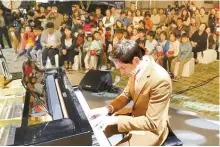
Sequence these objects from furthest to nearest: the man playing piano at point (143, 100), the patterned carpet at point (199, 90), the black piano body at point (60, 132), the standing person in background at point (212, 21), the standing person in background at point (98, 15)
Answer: the standing person in background at point (98, 15) < the standing person in background at point (212, 21) < the patterned carpet at point (199, 90) < the man playing piano at point (143, 100) < the black piano body at point (60, 132)

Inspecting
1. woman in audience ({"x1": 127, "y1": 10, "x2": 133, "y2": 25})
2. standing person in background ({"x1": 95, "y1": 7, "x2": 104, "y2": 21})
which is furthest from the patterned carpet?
standing person in background ({"x1": 95, "y1": 7, "x2": 104, "y2": 21})

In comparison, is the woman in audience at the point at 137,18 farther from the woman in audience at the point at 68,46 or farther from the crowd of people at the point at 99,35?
the woman in audience at the point at 68,46

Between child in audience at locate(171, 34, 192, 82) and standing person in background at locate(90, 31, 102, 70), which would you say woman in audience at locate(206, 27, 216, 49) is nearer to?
child in audience at locate(171, 34, 192, 82)

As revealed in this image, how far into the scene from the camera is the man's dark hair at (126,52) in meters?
1.92

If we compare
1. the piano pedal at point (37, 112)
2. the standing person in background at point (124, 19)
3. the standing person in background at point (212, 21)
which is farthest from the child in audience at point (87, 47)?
the piano pedal at point (37, 112)

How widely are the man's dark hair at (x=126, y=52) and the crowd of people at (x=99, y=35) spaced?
13.5 feet

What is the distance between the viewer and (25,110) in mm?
2205

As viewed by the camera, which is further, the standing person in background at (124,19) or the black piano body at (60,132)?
the standing person in background at (124,19)

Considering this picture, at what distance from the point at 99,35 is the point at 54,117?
212 inches

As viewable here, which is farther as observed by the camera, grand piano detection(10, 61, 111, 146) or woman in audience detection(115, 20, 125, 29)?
woman in audience detection(115, 20, 125, 29)

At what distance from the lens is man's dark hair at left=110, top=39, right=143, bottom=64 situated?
1.92 meters

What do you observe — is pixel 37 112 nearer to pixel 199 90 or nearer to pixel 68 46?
pixel 199 90

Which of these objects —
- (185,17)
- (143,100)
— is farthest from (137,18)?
(143,100)

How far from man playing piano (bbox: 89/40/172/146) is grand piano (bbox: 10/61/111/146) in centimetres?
18
